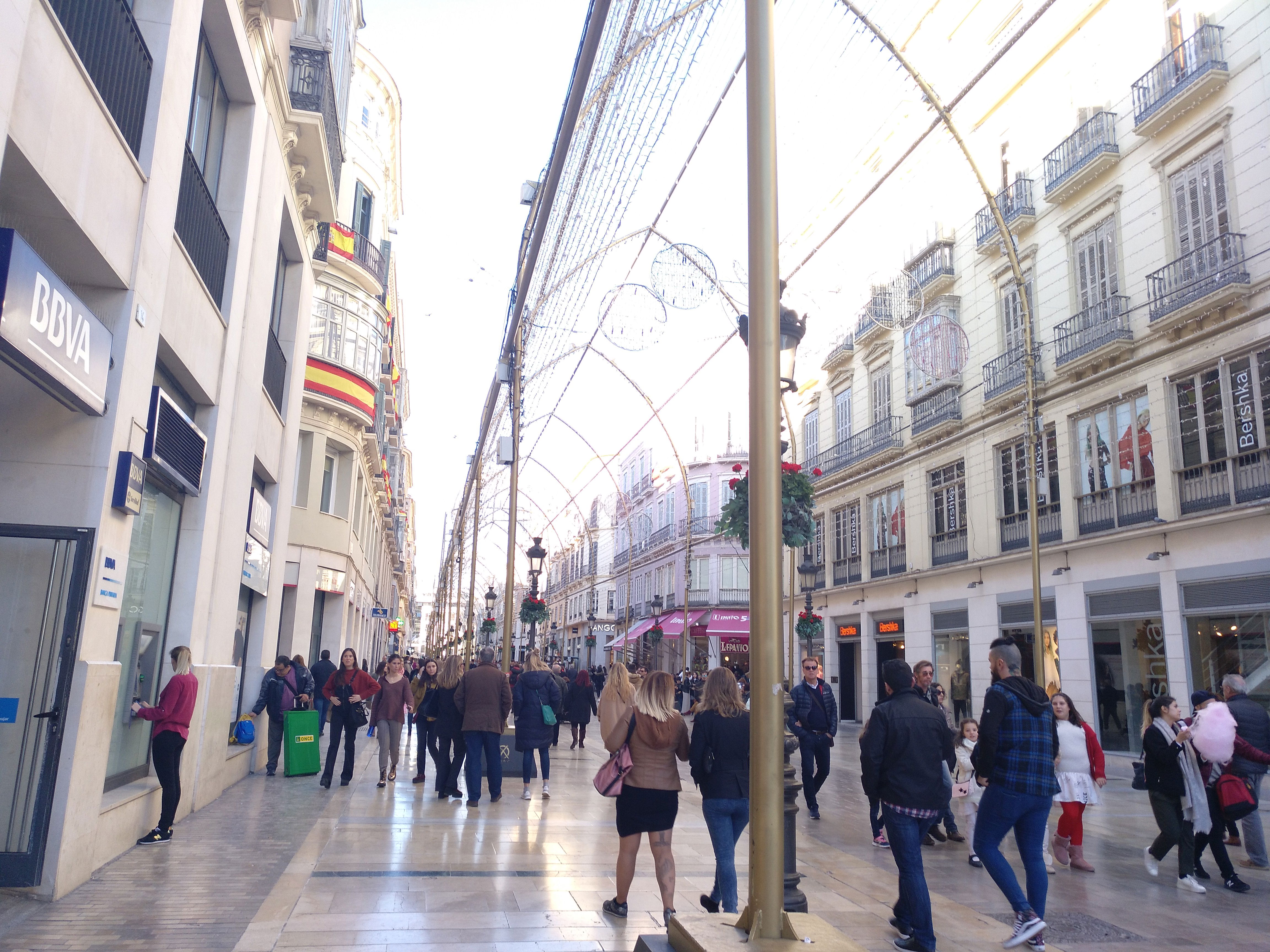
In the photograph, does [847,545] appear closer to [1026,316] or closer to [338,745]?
[1026,316]

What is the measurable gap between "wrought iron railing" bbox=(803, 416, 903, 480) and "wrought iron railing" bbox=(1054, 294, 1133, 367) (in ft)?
25.2

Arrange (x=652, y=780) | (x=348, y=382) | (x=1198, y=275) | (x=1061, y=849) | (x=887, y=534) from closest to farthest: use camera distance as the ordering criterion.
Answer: (x=652, y=780)
(x=1061, y=849)
(x=1198, y=275)
(x=348, y=382)
(x=887, y=534)

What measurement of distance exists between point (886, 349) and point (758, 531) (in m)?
27.1

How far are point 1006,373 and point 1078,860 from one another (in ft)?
53.8

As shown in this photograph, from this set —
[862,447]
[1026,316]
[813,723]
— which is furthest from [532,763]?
[862,447]

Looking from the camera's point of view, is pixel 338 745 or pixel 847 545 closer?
pixel 338 745

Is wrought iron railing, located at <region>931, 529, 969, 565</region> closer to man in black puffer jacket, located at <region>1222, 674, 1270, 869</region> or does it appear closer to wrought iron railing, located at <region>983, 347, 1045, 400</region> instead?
wrought iron railing, located at <region>983, 347, 1045, 400</region>

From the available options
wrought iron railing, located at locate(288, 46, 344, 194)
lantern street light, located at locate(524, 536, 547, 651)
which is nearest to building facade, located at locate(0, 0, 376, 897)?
wrought iron railing, located at locate(288, 46, 344, 194)

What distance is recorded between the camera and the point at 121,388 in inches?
291

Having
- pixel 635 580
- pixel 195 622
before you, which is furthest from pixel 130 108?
pixel 635 580

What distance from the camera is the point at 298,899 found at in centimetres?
668

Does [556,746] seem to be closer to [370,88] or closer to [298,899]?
[298,899]

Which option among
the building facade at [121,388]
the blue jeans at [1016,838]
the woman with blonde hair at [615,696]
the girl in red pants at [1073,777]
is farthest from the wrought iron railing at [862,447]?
the blue jeans at [1016,838]

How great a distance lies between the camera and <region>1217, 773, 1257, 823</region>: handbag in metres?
8.57
